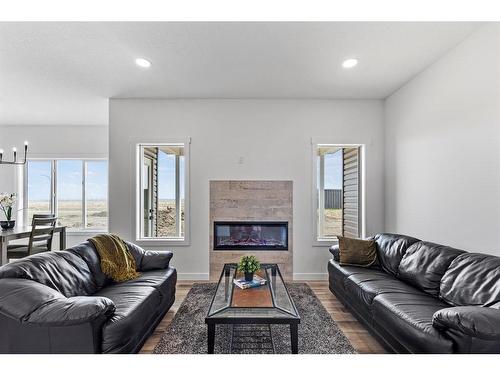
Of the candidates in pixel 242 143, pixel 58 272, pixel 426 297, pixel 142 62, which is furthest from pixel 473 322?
pixel 142 62

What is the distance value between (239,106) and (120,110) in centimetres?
182

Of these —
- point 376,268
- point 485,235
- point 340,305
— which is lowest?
point 340,305

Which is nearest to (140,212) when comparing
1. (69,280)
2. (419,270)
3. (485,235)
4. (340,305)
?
(69,280)

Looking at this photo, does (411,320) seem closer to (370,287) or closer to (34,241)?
(370,287)

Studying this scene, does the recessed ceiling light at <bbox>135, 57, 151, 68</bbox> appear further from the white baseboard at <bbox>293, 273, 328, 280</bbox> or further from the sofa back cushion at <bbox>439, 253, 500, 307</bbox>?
the sofa back cushion at <bbox>439, 253, 500, 307</bbox>

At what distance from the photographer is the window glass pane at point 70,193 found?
533 cm

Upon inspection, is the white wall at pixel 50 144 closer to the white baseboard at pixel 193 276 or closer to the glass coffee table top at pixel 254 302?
the white baseboard at pixel 193 276

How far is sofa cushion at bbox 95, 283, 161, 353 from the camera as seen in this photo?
1.61 m

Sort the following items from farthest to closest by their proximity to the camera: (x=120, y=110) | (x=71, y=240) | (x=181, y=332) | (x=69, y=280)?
(x=71, y=240)
(x=120, y=110)
(x=181, y=332)
(x=69, y=280)

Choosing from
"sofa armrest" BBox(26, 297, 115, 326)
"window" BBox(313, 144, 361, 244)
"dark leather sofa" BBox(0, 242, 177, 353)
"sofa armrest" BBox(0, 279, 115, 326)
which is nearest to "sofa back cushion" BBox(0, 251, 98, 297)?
"dark leather sofa" BBox(0, 242, 177, 353)

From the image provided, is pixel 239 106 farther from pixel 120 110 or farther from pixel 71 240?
pixel 71 240

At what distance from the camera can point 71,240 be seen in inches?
207

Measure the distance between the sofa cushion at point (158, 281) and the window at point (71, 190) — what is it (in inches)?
130

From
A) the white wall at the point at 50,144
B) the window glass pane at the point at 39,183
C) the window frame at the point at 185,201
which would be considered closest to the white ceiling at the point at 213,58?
the window frame at the point at 185,201
